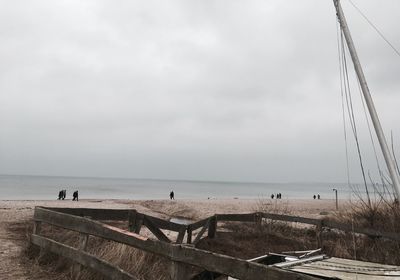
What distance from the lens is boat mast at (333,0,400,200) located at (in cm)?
906

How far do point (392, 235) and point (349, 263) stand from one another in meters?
3.12

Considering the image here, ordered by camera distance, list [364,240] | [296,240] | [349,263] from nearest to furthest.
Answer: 1. [349,263]
2. [364,240]
3. [296,240]

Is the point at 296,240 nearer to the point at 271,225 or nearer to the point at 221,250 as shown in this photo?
the point at 271,225

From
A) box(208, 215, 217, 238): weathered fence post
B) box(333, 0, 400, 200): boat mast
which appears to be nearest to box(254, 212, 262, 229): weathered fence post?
box(208, 215, 217, 238): weathered fence post

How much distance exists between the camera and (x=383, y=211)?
11508 mm

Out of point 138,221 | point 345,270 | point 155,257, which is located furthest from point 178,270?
point 138,221

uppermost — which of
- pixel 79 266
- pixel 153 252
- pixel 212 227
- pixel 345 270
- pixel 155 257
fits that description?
pixel 153 252

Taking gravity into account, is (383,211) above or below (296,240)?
above

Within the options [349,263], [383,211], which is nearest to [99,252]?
[349,263]

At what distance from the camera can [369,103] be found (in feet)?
32.2

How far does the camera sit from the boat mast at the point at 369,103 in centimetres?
906

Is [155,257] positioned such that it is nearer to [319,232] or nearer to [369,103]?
[319,232]

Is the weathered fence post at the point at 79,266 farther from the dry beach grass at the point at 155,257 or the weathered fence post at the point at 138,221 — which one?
the weathered fence post at the point at 138,221

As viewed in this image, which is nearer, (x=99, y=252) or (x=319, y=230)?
(x=99, y=252)
